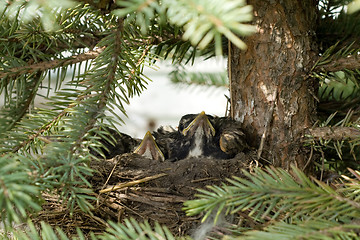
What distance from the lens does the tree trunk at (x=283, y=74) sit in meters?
0.97

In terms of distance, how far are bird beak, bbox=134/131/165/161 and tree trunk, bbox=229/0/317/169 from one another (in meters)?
0.36

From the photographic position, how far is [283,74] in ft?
3.22

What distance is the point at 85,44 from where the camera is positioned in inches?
38.5

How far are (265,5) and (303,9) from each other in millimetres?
97

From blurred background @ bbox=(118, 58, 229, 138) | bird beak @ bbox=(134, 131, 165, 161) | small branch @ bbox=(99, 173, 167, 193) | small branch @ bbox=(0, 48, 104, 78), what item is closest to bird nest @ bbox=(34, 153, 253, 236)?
small branch @ bbox=(99, 173, 167, 193)

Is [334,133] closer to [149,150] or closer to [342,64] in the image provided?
[342,64]

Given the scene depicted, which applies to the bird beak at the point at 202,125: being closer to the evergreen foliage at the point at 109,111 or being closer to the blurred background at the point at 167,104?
the evergreen foliage at the point at 109,111

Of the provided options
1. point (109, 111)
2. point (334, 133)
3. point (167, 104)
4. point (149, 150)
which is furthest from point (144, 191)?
point (167, 104)

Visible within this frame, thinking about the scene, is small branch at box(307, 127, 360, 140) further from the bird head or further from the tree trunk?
the bird head

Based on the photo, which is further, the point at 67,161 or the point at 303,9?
the point at 303,9

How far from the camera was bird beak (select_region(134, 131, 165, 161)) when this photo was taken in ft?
4.09

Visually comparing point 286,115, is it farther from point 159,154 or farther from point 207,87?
point 207,87

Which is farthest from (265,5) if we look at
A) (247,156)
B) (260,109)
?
(247,156)

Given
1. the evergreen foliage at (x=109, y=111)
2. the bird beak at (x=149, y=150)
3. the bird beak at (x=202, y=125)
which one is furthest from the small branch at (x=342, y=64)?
the bird beak at (x=149, y=150)
